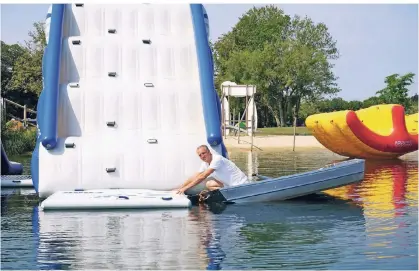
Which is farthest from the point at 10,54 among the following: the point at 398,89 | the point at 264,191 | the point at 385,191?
the point at 264,191

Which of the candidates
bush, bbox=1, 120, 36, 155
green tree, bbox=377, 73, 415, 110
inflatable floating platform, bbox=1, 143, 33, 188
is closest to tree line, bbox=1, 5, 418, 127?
green tree, bbox=377, 73, 415, 110

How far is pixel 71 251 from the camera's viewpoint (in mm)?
7109

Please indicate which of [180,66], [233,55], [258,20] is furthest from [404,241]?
[258,20]

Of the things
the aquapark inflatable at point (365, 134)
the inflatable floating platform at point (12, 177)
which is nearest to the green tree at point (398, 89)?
the aquapark inflatable at point (365, 134)

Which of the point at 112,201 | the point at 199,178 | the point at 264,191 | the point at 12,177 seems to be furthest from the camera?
the point at 12,177

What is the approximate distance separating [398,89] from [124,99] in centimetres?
3512

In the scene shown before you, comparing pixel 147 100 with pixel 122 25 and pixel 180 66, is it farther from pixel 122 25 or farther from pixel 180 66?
pixel 122 25

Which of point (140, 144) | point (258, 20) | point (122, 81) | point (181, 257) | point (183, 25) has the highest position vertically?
point (258, 20)

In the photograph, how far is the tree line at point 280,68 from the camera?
45191mm

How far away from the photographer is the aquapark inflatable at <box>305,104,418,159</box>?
19.5m

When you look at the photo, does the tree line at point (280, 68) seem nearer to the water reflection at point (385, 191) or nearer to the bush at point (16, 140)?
the bush at point (16, 140)

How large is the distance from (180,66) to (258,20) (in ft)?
145

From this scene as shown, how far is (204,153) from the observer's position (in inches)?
405

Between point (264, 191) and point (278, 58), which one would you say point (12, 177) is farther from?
point (278, 58)
